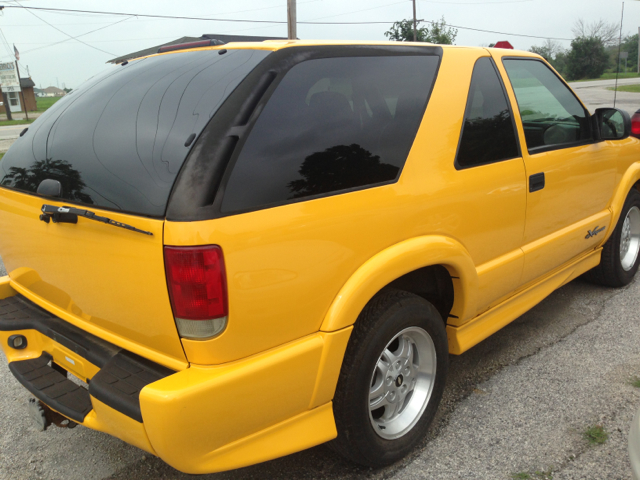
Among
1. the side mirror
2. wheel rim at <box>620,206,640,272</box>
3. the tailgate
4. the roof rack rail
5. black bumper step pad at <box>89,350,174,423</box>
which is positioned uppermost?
the roof rack rail

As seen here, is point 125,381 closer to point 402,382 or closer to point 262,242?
point 262,242

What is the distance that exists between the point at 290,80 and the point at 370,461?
1.60 meters

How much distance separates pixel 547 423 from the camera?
271 cm

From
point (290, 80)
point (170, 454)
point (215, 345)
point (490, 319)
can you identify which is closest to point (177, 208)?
point (215, 345)

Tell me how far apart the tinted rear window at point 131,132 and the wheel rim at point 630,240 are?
3659mm

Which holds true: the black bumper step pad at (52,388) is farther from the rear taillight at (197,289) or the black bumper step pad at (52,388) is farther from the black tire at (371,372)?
the black tire at (371,372)

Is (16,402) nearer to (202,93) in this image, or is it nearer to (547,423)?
(202,93)

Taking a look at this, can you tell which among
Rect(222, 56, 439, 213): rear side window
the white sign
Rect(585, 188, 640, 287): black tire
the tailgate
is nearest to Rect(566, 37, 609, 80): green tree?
the white sign

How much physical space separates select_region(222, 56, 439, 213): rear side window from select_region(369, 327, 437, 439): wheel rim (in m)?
0.78

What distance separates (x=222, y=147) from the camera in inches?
69.0

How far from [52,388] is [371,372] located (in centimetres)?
129

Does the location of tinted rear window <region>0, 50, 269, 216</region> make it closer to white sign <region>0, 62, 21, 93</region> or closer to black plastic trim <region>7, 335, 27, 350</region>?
black plastic trim <region>7, 335, 27, 350</region>

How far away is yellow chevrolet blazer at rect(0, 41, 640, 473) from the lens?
5.71ft

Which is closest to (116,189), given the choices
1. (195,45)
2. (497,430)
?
(195,45)
